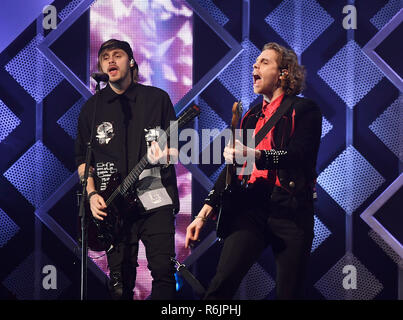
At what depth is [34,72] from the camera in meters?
5.07

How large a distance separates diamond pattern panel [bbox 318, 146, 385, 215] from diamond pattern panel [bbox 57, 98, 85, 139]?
7.12 feet

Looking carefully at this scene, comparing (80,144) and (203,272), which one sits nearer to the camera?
(80,144)

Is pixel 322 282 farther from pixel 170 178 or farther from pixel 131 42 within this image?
pixel 131 42

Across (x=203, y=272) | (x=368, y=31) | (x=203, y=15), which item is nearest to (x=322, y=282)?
(x=203, y=272)

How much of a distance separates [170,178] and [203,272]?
1277 millimetres

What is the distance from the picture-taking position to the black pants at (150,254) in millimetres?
3756

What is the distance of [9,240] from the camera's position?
199 inches

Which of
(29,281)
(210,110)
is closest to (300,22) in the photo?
(210,110)

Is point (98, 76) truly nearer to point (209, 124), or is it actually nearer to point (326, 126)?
point (209, 124)

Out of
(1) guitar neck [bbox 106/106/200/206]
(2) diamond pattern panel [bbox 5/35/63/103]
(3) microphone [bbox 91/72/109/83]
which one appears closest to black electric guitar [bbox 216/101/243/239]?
(1) guitar neck [bbox 106/106/200/206]

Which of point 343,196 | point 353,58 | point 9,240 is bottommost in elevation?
point 343,196

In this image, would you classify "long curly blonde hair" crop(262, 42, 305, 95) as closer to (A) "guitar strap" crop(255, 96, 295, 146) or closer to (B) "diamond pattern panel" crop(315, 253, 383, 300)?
(A) "guitar strap" crop(255, 96, 295, 146)
